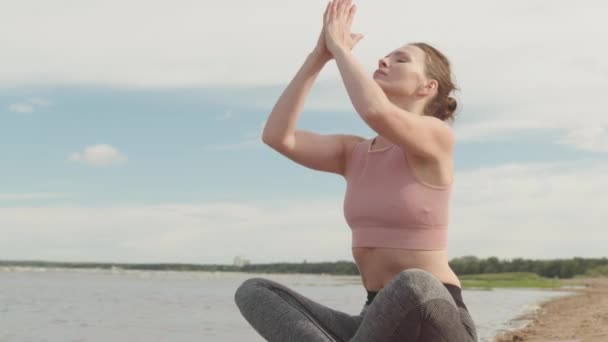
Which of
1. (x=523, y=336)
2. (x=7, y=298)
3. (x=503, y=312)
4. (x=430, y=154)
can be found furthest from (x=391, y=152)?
(x=7, y=298)

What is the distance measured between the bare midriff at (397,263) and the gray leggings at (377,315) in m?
0.10

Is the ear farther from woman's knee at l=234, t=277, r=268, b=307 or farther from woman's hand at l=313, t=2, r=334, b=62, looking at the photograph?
woman's knee at l=234, t=277, r=268, b=307

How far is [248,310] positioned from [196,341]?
396 inches

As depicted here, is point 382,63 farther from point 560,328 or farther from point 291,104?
point 560,328

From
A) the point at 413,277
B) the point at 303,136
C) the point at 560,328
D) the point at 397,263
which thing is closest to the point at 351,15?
the point at 303,136

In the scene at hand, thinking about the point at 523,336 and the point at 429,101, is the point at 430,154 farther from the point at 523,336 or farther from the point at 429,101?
the point at 523,336

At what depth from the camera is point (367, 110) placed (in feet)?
9.75

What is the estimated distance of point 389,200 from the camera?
3074 mm

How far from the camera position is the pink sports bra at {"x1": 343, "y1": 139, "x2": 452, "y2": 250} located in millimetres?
3068

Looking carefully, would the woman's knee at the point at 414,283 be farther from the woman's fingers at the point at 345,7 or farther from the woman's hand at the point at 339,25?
the woman's fingers at the point at 345,7

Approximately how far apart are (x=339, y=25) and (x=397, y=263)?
0.96 meters

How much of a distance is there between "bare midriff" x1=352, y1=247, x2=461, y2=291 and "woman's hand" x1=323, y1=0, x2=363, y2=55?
2.59 feet

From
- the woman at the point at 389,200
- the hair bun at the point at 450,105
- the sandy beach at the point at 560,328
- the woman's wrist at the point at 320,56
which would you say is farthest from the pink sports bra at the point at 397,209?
the sandy beach at the point at 560,328

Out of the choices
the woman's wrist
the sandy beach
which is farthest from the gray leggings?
the sandy beach
